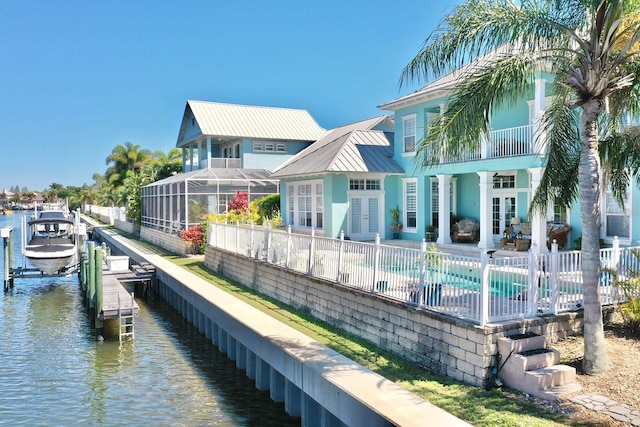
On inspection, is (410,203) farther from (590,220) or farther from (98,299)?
(590,220)

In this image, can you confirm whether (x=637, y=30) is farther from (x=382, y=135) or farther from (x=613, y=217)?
(x=382, y=135)

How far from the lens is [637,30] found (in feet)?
26.1

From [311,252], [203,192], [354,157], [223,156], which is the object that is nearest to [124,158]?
[223,156]

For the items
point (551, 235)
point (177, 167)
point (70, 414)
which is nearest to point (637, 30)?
point (551, 235)

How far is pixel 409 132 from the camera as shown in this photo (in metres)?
23.7

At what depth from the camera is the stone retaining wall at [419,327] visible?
823 centimetres

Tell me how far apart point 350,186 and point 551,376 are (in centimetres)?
1673

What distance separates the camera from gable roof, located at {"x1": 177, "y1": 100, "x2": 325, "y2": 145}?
115ft

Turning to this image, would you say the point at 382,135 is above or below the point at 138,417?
above

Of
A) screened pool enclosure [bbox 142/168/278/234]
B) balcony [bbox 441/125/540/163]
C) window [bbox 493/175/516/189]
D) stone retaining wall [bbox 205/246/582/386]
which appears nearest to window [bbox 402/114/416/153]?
window [bbox 493/175/516/189]

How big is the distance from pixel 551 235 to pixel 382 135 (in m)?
11.6

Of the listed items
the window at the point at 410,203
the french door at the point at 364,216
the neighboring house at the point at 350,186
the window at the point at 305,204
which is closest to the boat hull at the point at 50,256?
the window at the point at 305,204

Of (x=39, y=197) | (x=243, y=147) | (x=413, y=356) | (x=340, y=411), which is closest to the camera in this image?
(x=340, y=411)

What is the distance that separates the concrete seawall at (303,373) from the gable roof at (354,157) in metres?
8.61
